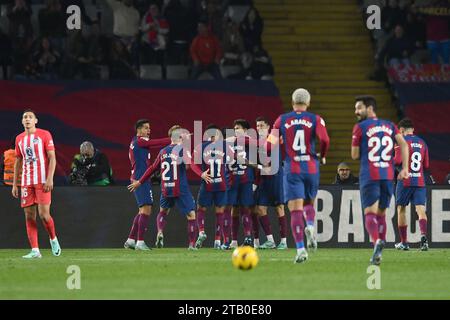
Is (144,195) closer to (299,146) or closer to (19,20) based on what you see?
(299,146)

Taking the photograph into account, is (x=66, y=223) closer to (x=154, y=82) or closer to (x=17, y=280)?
(x=154, y=82)

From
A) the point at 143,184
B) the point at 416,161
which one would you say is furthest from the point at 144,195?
the point at 416,161

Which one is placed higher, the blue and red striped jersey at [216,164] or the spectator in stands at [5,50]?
the spectator in stands at [5,50]

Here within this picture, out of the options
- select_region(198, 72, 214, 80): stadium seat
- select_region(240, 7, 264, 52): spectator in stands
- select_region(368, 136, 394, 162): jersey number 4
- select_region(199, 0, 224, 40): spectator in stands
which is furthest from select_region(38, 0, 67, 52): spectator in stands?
select_region(368, 136, 394, 162): jersey number 4

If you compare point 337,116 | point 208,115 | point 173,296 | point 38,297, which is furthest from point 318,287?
point 337,116

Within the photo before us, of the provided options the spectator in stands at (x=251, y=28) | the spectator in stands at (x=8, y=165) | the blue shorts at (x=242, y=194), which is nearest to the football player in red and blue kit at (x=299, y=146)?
the blue shorts at (x=242, y=194)

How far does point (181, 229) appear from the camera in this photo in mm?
23812

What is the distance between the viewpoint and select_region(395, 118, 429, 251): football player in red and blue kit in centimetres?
2189

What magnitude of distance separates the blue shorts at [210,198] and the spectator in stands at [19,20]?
695cm

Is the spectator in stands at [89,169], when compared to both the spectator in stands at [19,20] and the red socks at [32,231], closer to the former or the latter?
the spectator in stands at [19,20]

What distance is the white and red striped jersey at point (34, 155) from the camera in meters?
19.2
